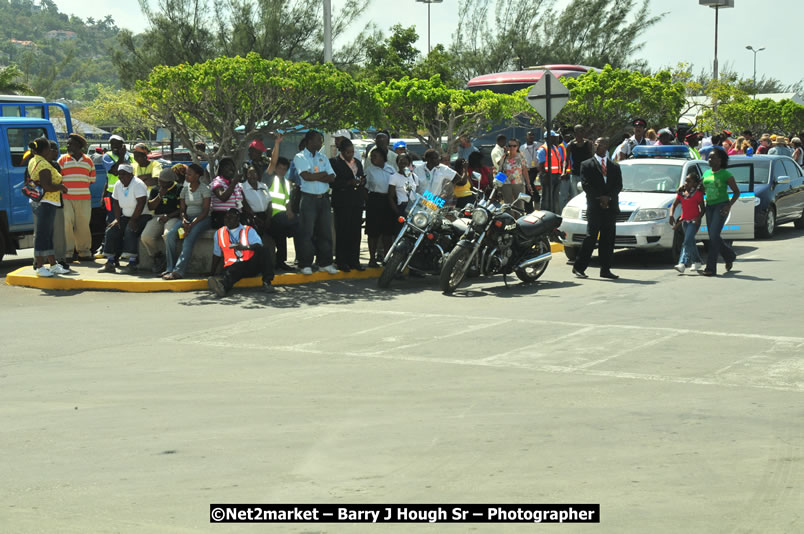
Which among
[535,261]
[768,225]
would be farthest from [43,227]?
[768,225]

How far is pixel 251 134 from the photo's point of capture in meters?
15.8

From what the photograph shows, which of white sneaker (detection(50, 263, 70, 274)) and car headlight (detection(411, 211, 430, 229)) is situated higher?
car headlight (detection(411, 211, 430, 229))

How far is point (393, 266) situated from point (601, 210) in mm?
3258

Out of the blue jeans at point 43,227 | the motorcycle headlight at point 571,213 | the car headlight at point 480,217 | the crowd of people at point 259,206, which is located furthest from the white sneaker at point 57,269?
the motorcycle headlight at point 571,213

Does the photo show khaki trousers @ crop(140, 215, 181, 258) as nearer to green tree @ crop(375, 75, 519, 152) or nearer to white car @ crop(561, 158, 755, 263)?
white car @ crop(561, 158, 755, 263)

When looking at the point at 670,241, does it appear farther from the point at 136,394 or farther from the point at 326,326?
the point at 136,394

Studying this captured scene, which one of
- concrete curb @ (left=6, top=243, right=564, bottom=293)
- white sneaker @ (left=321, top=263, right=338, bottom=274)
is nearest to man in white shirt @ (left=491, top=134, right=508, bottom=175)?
white sneaker @ (left=321, top=263, right=338, bottom=274)

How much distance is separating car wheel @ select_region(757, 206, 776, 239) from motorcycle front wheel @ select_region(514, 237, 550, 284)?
8.14m

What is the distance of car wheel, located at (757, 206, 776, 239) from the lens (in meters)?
21.0

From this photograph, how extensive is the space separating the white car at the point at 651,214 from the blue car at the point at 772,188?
92.5 inches

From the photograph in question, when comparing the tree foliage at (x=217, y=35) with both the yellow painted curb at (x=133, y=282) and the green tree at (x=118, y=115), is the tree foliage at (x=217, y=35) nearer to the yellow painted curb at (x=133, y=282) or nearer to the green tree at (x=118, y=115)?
the green tree at (x=118, y=115)

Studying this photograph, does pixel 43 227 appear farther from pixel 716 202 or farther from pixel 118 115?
pixel 118 115

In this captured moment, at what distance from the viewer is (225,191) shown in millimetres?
13969

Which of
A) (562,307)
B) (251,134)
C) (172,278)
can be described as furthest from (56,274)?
(562,307)
